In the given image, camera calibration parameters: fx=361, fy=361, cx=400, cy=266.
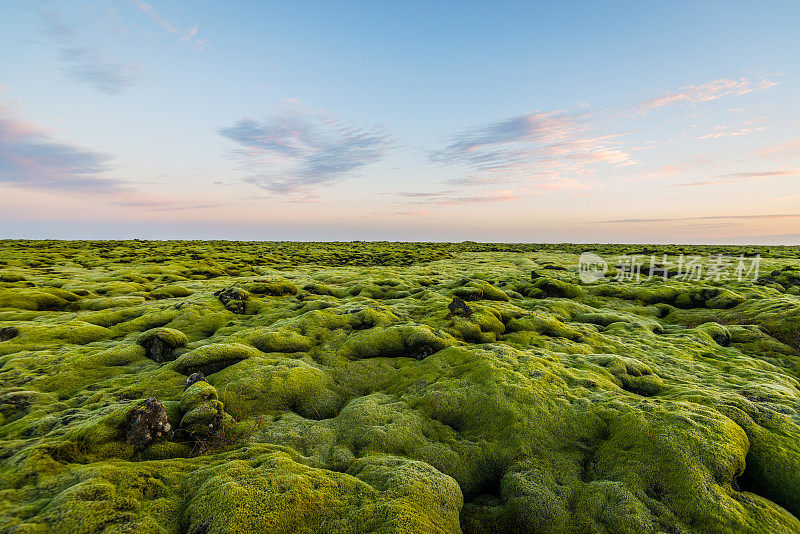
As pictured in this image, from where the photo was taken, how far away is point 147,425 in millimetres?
8320

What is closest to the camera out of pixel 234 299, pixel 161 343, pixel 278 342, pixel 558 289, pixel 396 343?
pixel 161 343

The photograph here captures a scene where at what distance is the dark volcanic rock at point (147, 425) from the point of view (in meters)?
8.15

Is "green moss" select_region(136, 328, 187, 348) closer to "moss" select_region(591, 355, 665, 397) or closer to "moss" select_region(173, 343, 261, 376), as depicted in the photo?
"moss" select_region(173, 343, 261, 376)

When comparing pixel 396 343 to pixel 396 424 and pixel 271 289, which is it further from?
pixel 271 289

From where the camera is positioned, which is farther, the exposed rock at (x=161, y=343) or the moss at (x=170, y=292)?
the moss at (x=170, y=292)

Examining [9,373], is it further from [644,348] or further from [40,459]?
[644,348]

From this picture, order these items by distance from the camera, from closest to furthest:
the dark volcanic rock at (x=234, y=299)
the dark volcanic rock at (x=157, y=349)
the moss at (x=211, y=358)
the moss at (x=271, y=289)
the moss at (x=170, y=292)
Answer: the moss at (x=211, y=358), the dark volcanic rock at (x=157, y=349), the dark volcanic rock at (x=234, y=299), the moss at (x=271, y=289), the moss at (x=170, y=292)

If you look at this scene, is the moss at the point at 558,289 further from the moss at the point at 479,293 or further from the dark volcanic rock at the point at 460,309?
the dark volcanic rock at the point at 460,309

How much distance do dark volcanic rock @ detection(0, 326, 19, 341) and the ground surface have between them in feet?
Answer: 0.26

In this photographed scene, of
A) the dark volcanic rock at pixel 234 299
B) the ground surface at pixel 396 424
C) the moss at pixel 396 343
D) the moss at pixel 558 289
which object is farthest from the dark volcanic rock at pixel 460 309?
the moss at pixel 558 289

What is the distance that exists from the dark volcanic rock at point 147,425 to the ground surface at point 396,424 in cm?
6

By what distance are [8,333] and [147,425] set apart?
1310 centimetres

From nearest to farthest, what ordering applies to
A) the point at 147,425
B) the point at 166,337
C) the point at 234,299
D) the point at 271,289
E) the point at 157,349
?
the point at 147,425 < the point at 157,349 < the point at 166,337 < the point at 234,299 < the point at 271,289

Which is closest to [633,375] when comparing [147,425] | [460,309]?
[460,309]
